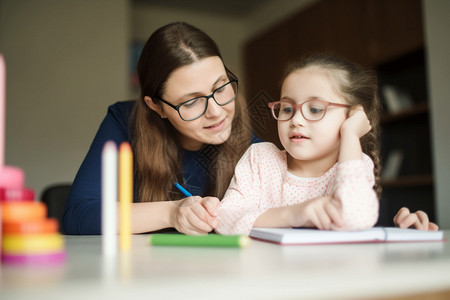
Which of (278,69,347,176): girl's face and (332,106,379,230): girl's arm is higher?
(278,69,347,176): girl's face

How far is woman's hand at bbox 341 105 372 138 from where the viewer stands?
831 millimetres

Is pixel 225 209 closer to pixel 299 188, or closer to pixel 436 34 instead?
pixel 299 188

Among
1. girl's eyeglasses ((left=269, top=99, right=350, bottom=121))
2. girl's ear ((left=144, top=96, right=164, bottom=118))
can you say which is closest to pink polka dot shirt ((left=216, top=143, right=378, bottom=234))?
girl's eyeglasses ((left=269, top=99, right=350, bottom=121))

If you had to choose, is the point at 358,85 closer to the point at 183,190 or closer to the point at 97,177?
the point at 183,190

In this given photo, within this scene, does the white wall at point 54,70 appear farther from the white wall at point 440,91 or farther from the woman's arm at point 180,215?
the woman's arm at point 180,215

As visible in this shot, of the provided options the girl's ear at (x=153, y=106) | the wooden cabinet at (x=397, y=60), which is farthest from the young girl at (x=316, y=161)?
the wooden cabinet at (x=397, y=60)

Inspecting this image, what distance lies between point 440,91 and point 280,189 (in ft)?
7.31

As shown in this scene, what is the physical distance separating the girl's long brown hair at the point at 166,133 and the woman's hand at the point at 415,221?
1.15 feet

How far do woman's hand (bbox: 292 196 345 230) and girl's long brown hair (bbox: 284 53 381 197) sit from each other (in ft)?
0.68

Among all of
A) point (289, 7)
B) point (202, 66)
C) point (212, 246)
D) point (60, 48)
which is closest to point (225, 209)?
point (212, 246)

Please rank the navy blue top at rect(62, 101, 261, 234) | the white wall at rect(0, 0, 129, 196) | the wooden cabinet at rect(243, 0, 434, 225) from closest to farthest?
the navy blue top at rect(62, 101, 261, 234)
the wooden cabinet at rect(243, 0, 434, 225)
the white wall at rect(0, 0, 129, 196)

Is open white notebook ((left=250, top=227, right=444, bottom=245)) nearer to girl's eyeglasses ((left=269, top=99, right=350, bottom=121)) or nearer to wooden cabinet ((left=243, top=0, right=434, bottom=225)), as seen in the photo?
girl's eyeglasses ((left=269, top=99, right=350, bottom=121))

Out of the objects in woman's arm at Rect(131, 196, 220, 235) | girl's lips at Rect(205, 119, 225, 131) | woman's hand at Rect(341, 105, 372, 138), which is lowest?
woman's arm at Rect(131, 196, 220, 235)

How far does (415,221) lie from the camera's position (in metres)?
0.88
